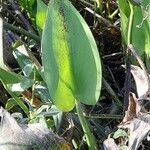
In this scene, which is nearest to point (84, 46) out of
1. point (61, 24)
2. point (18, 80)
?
point (61, 24)

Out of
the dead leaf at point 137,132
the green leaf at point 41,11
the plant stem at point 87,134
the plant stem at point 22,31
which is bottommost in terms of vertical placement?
the plant stem at point 87,134

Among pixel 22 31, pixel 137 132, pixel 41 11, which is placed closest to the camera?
pixel 137 132

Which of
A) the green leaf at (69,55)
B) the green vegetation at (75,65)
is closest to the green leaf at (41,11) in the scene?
the green vegetation at (75,65)

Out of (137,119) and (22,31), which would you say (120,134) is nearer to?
Answer: (137,119)

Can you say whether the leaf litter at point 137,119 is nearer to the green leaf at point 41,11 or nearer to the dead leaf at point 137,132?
the dead leaf at point 137,132

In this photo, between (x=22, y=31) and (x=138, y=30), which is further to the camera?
(x=22, y=31)

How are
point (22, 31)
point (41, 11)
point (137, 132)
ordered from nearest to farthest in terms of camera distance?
point (137, 132) < point (41, 11) < point (22, 31)

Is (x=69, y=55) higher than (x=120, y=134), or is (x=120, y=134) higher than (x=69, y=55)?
(x=69, y=55)

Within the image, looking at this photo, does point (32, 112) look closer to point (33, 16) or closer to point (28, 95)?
point (28, 95)

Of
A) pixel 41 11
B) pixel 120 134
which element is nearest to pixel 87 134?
pixel 120 134
